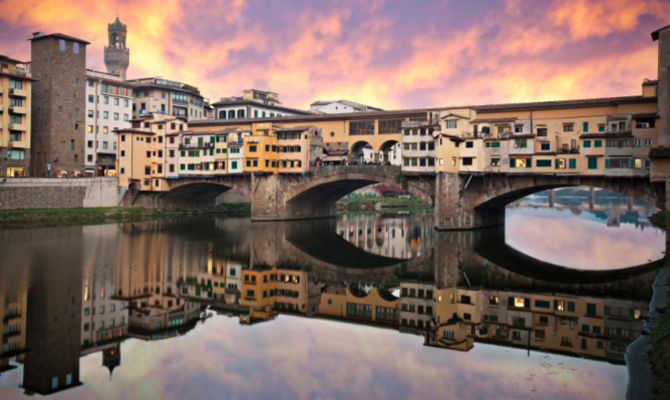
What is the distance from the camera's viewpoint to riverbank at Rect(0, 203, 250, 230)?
A: 46906 mm

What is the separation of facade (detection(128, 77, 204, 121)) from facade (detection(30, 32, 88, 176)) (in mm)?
11166

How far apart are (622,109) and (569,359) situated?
117ft

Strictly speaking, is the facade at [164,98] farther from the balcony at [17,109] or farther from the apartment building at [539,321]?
the apartment building at [539,321]

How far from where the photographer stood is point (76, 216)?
51531 mm

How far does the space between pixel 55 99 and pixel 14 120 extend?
18.0 feet

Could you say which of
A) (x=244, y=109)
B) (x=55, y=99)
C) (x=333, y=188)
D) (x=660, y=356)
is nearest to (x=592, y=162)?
(x=333, y=188)

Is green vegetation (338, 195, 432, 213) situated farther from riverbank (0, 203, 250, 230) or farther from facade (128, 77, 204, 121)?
facade (128, 77, 204, 121)

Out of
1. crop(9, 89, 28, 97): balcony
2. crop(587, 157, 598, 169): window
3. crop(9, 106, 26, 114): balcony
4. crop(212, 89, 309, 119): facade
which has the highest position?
crop(212, 89, 309, 119): facade

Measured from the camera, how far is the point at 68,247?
33.4 m

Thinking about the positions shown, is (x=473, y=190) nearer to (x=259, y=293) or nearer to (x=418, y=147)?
(x=418, y=147)

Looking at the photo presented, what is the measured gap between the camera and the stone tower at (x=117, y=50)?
118m

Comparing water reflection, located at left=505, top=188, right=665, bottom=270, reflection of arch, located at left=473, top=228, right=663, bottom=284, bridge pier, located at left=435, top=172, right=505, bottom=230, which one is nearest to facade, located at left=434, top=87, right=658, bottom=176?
bridge pier, located at left=435, top=172, right=505, bottom=230

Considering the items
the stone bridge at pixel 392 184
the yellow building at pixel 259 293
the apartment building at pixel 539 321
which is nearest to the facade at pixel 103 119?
the stone bridge at pixel 392 184

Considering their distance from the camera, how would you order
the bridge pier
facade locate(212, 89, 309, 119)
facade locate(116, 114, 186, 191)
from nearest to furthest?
the bridge pier → facade locate(116, 114, 186, 191) → facade locate(212, 89, 309, 119)
